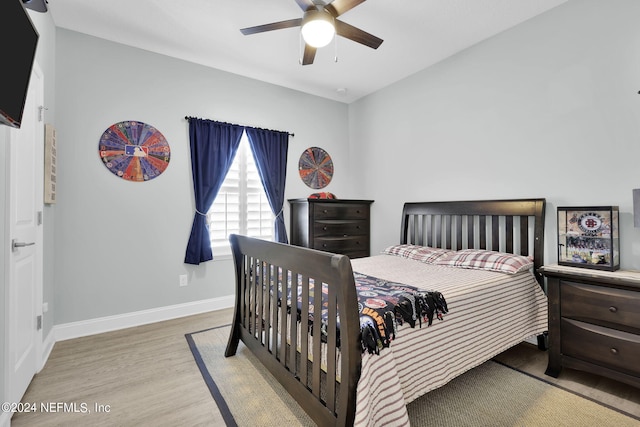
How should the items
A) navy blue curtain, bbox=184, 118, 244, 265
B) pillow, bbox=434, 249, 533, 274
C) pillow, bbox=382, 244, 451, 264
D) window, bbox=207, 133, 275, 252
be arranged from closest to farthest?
pillow, bbox=434, 249, 533, 274 → pillow, bbox=382, 244, 451, 264 → navy blue curtain, bbox=184, 118, 244, 265 → window, bbox=207, 133, 275, 252

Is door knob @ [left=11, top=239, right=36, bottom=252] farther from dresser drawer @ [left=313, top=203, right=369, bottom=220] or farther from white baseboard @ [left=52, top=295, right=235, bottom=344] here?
dresser drawer @ [left=313, top=203, right=369, bottom=220]

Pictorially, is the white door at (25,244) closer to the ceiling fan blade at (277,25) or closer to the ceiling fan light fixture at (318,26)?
the ceiling fan blade at (277,25)

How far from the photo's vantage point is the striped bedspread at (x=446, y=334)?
1290mm

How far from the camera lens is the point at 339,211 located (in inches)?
156

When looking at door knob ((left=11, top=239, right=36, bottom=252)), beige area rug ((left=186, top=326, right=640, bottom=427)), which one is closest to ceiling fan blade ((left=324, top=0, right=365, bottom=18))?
door knob ((left=11, top=239, right=36, bottom=252))

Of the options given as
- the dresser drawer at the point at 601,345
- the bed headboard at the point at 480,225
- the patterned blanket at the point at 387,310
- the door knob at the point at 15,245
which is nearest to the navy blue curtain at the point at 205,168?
the door knob at the point at 15,245

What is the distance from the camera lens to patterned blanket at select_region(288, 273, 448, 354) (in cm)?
134

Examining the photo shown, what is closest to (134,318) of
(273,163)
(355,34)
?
(273,163)

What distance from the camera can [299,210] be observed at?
3961 millimetres

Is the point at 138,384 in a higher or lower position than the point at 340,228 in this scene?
lower

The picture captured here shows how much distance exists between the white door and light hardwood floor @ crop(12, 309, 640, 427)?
203 millimetres

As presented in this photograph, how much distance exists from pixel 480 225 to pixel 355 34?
7.06ft

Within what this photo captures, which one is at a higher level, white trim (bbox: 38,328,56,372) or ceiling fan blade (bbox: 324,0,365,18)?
ceiling fan blade (bbox: 324,0,365,18)

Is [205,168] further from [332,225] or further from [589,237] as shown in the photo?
[589,237]
